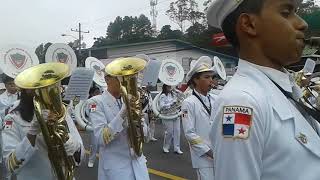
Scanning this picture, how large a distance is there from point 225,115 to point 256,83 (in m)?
0.19

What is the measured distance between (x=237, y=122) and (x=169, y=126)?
10319 mm

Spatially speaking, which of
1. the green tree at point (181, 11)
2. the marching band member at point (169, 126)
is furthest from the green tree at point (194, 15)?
the marching band member at point (169, 126)

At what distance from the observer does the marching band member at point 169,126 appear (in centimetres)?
1134

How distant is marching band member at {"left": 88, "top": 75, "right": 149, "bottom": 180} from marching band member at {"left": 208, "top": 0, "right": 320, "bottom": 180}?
290cm

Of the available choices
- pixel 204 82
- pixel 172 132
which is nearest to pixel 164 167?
pixel 172 132

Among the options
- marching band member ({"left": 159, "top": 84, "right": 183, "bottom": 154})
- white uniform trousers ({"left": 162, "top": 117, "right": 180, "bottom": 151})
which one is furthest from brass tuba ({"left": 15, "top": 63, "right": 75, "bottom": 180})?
white uniform trousers ({"left": 162, "top": 117, "right": 180, "bottom": 151})

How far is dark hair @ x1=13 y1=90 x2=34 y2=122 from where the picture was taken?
3.59m

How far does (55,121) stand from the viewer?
3424 mm

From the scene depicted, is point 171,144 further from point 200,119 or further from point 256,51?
point 256,51

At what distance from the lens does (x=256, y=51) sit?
5.54 ft

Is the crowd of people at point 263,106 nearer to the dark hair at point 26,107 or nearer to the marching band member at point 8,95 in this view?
the dark hair at point 26,107

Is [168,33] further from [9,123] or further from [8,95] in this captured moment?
[9,123]

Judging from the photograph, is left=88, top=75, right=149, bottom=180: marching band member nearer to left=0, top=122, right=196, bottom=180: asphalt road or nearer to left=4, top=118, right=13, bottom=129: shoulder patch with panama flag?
left=4, top=118, right=13, bottom=129: shoulder patch with panama flag

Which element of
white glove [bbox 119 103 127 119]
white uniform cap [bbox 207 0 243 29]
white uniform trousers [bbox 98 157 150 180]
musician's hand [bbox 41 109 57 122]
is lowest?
white uniform trousers [bbox 98 157 150 180]
